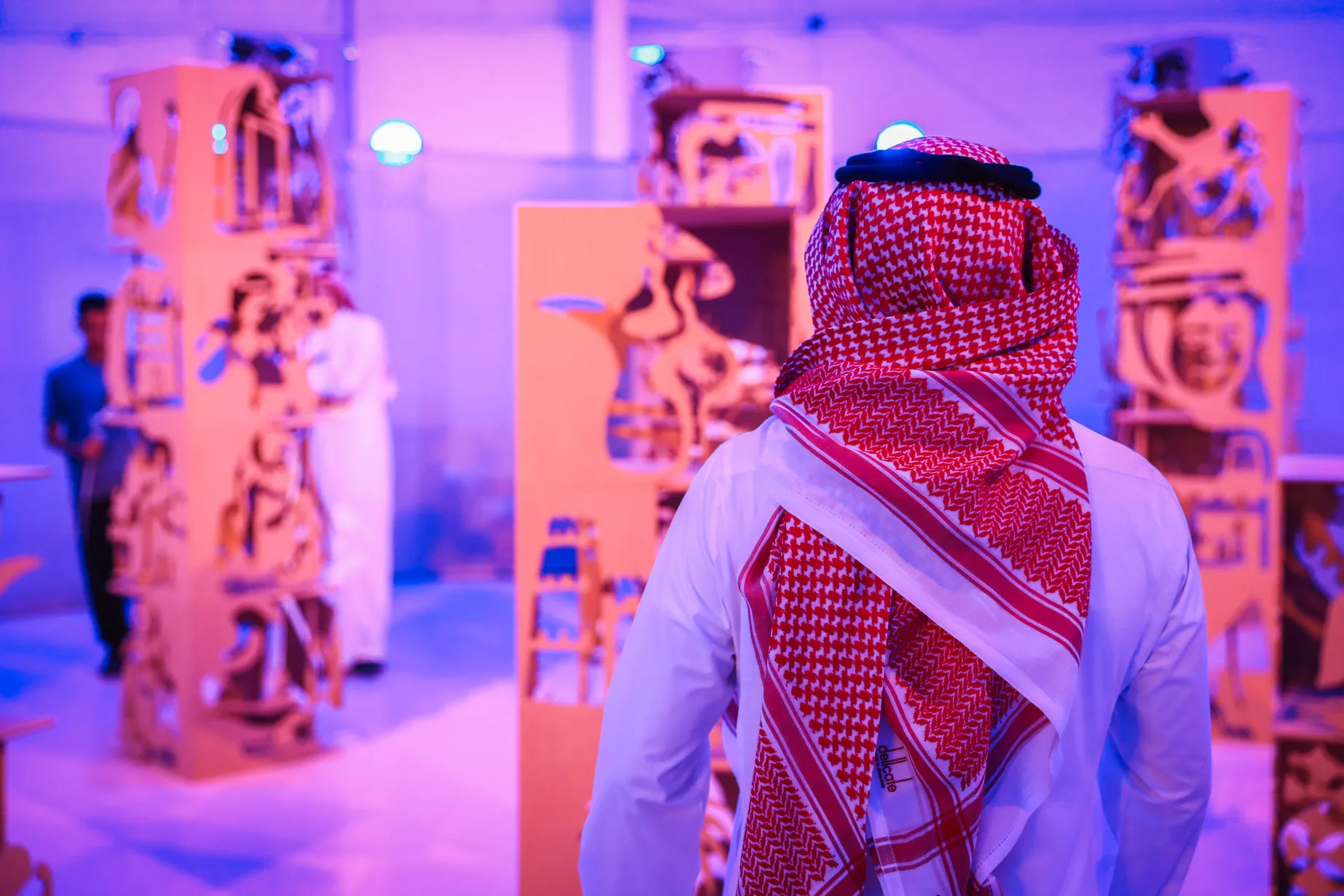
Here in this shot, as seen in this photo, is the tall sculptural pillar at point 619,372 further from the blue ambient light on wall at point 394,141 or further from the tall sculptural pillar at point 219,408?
the blue ambient light on wall at point 394,141

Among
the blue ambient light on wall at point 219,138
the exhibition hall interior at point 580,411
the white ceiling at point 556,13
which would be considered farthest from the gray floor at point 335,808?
the white ceiling at point 556,13

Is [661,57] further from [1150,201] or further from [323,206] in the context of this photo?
[1150,201]

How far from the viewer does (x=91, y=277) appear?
20.6 feet

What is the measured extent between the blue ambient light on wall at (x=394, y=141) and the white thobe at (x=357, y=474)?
2.40m

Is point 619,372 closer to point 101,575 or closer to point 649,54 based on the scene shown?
point 649,54

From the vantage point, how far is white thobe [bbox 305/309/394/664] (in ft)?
15.4

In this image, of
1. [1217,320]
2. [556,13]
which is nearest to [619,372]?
[1217,320]

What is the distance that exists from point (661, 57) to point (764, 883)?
95.0 inches

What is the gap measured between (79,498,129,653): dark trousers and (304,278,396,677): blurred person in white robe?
1085 mm

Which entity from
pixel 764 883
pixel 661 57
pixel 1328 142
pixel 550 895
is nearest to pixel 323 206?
pixel 661 57

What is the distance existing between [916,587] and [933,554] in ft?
0.13

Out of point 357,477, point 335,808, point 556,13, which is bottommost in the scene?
point 335,808

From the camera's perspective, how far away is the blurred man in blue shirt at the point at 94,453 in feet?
16.1

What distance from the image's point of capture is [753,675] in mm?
1188
